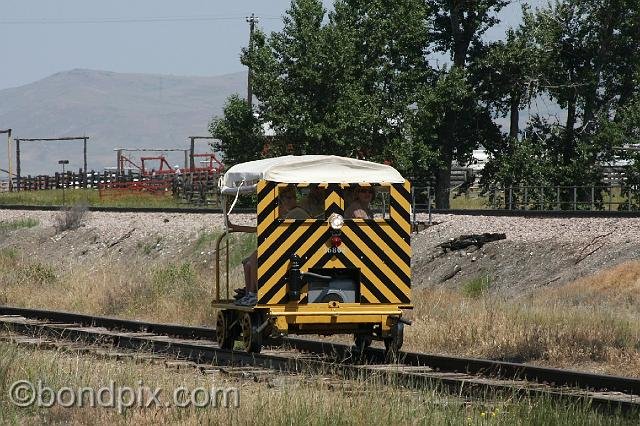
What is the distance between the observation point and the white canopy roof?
14836 mm

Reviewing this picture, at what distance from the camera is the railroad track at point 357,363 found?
40.4ft

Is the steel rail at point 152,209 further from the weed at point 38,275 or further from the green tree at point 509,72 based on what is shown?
the weed at point 38,275

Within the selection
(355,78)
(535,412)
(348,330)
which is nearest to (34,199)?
(355,78)

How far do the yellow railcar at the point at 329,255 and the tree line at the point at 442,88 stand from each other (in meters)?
33.0

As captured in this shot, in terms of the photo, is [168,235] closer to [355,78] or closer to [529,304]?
[355,78]

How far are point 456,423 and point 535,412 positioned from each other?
75 centimetres

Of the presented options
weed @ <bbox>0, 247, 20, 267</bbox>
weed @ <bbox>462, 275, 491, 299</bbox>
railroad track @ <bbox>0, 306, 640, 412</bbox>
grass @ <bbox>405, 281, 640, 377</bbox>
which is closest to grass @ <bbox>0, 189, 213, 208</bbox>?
weed @ <bbox>0, 247, 20, 267</bbox>

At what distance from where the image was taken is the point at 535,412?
394 inches

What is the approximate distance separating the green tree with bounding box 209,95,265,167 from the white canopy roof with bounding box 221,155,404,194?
1482 inches

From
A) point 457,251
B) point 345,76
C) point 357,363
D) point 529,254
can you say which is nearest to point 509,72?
point 345,76

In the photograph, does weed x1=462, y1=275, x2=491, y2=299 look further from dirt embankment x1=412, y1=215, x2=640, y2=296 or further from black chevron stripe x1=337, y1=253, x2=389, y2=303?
black chevron stripe x1=337, y1=253, x2=389, y2=303

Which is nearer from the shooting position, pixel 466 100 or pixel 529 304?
pixel 529 304

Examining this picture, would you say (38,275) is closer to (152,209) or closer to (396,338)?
(396,338)

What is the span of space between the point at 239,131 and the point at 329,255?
38818 mm
